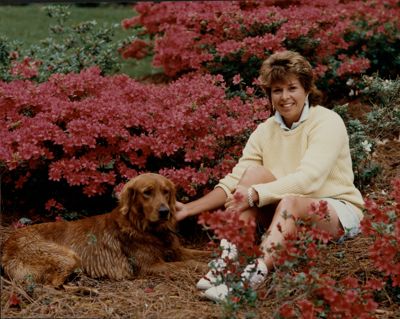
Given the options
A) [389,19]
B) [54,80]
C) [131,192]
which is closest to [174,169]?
[131,192]

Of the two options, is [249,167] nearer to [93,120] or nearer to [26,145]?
[93,120]

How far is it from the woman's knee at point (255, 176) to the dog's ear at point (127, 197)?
809 millimetres

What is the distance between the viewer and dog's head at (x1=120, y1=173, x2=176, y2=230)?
4.27 m

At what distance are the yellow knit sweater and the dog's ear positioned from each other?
2.41ft

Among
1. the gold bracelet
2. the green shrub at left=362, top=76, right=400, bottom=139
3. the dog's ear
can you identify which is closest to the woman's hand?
the dog's ear

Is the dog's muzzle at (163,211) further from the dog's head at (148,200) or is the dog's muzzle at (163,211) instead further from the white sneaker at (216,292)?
the white sneaker at (216,292)

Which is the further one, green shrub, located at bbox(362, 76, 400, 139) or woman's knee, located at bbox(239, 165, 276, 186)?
green shrub, located at bbox(362, 76, 400, 139)

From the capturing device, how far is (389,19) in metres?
7.28

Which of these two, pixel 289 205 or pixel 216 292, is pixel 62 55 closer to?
pixel 289 205

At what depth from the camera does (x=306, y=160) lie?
415 centimetres

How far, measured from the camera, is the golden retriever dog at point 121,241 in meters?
4.23

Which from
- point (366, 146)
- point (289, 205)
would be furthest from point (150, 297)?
point (366, 146)

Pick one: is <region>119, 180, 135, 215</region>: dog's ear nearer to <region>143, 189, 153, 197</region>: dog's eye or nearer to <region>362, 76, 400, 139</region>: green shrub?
<region>143, 189, 153, 197</region>: dog's eye

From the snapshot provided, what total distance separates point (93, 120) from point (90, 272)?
126cm
